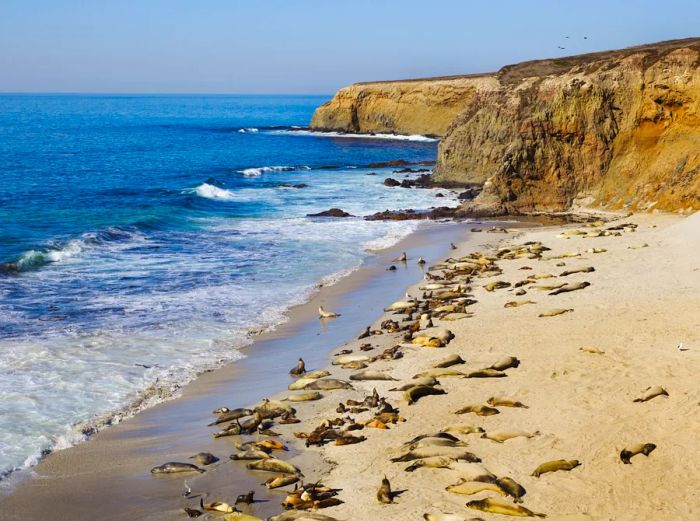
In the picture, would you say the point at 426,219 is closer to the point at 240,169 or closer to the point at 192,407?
the point at 192,407

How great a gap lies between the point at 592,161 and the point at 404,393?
26.2 m

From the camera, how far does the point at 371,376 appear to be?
14914 mm

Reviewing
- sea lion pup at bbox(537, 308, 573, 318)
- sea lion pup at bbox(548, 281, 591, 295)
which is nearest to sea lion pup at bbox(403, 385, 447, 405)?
sea lion pup at bbox(537, 308, 573, 318)

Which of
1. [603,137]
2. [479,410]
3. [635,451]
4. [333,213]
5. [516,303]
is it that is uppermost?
[603,137]

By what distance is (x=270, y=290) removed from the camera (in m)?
23.4

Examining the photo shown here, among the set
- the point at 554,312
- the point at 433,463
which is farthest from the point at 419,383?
the point at 554,312

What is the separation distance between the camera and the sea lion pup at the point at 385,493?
32.3ft

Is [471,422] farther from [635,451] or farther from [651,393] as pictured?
[651,393]

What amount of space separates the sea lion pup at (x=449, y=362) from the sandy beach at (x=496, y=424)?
0.38 ft

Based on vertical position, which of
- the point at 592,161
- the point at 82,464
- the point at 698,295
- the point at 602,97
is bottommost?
the point at 82,464

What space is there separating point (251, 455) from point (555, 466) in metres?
4.11

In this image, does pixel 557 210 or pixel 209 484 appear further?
pixel 557 210

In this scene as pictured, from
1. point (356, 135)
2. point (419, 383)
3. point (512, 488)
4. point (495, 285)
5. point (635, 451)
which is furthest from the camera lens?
point (356, 135)

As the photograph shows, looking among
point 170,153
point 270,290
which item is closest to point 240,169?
point 170,153
